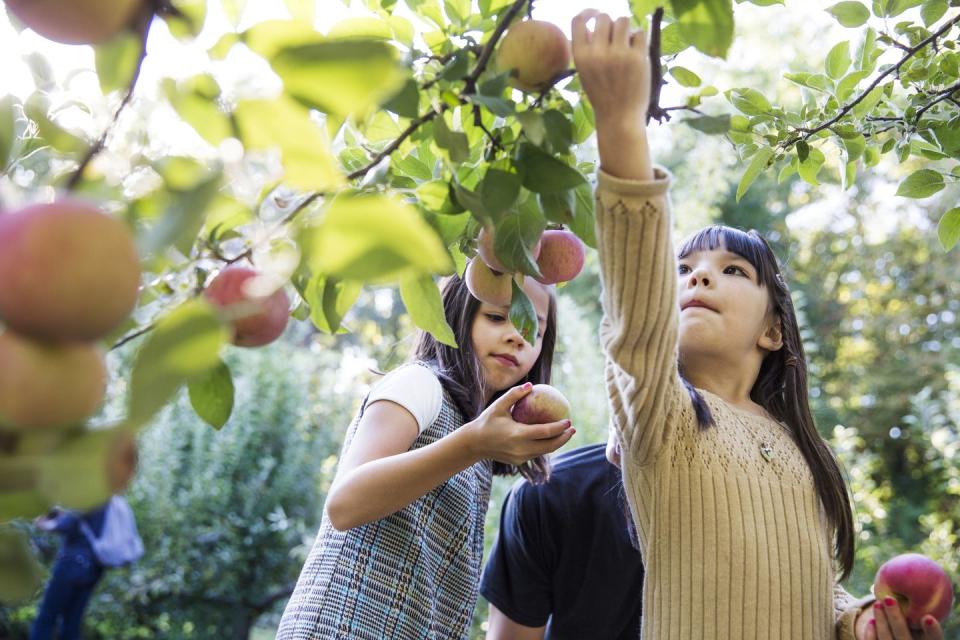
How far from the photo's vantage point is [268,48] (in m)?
0.42

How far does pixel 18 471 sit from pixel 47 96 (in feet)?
1.45

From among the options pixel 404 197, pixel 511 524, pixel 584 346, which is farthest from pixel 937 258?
pixel 404 197

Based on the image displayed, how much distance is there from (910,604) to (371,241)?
87 centimetres

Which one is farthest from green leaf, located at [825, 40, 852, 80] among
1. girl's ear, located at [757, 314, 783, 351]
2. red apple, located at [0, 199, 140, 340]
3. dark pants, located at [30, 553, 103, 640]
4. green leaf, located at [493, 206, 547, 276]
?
dark pants, located at [30, 553, 103, 640]

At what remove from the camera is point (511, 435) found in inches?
35.6

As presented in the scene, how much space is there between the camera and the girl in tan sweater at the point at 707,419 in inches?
28.1

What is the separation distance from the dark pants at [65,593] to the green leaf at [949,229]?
12.7ft

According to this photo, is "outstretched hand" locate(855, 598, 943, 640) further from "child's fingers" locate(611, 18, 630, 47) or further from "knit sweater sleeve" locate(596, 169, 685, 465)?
"child's fingers" locate(611, 18, 630, 47)

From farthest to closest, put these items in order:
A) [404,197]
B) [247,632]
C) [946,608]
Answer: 1. [247,632]
2. [946,608]
3. [404,197]

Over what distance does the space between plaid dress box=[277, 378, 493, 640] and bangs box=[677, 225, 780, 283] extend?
17.2 inches

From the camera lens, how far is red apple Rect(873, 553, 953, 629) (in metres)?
0.93

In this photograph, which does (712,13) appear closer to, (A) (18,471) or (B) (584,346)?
(A) (18,471)

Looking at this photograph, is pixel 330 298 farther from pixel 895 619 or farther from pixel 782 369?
pixel 782 369

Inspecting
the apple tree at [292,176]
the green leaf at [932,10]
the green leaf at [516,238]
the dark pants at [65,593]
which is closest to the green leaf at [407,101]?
the apple tree at [292,176]
